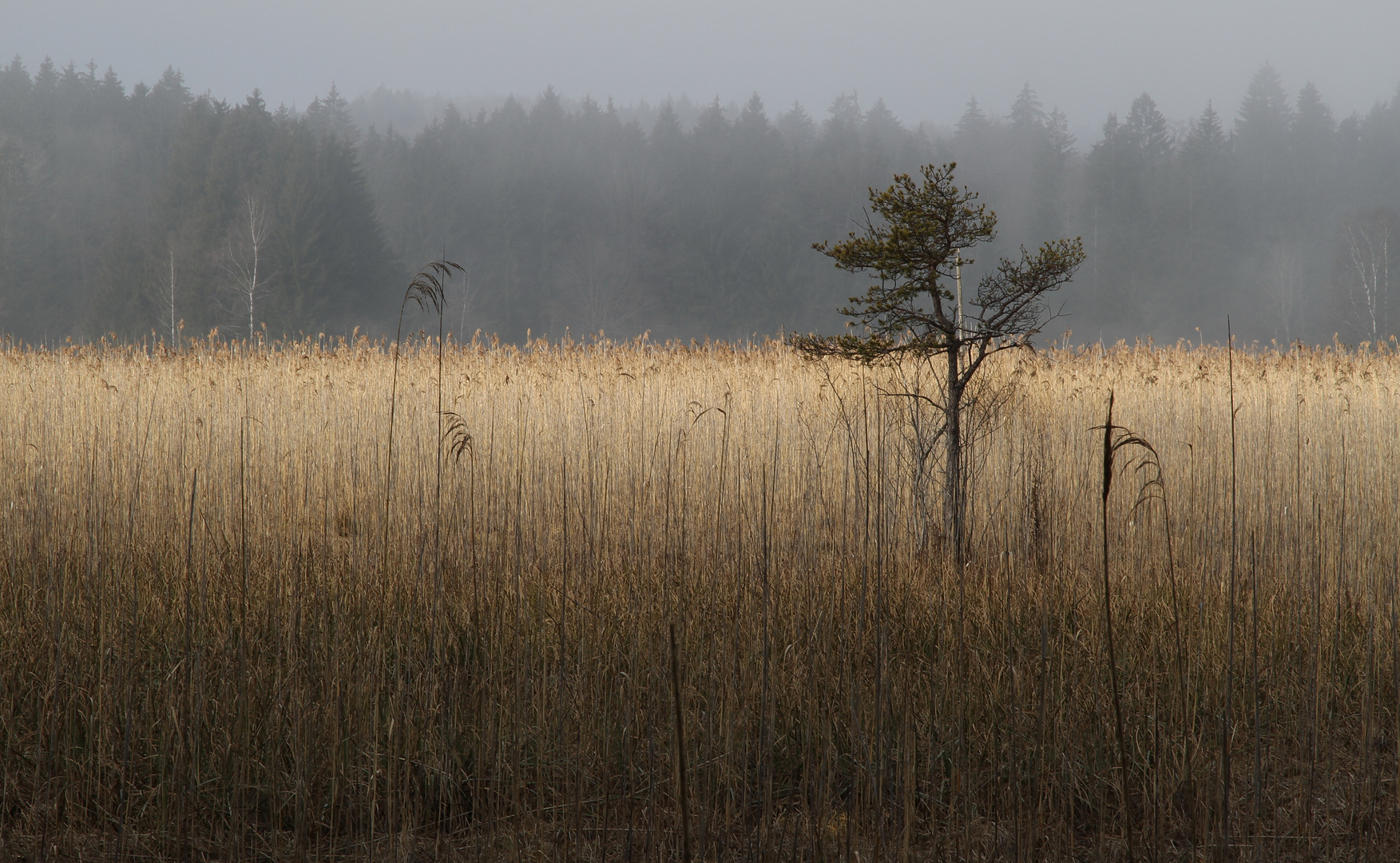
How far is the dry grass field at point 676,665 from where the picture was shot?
1802 millimetres

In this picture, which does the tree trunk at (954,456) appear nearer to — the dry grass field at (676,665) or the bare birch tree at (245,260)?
the dry grass field at (676,665)

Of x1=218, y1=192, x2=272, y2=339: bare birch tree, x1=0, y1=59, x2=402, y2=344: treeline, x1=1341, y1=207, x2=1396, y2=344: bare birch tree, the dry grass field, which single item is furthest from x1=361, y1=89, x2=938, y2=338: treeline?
the dry grass field

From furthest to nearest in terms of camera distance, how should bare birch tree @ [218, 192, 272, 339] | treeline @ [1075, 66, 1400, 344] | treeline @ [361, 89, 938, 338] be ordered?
1. treeline @ [361, 89, 938, 338]
2. treeline @ [1075, 66, 1400, 344]
3. bare birch tree @ [218, 192, 272, 339]

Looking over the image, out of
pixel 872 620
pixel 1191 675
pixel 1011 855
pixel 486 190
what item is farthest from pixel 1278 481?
pixel 486 190

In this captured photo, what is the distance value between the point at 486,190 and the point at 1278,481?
38.0 metres

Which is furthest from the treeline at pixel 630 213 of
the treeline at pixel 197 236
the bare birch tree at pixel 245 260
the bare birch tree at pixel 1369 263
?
the bare birch tree at pixel 1369 263

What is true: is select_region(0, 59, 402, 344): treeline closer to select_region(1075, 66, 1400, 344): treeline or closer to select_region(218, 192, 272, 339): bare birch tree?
select_region(218, 192, 272, 339): bare birch tree

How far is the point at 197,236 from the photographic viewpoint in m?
26.6

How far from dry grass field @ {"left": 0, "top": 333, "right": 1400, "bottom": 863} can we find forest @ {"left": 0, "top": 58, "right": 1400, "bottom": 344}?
74.1 feet

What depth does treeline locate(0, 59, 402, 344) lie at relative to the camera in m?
25.7

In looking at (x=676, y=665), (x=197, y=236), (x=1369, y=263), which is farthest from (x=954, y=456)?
(x=1369, y=263)

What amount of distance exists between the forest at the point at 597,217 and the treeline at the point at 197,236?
105mm

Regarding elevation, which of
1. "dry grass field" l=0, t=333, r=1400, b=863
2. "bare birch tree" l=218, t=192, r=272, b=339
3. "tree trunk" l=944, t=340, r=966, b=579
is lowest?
"dry grass field" l=0, t=333, r=1400, b=863

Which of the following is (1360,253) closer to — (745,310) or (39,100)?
(745,310)
